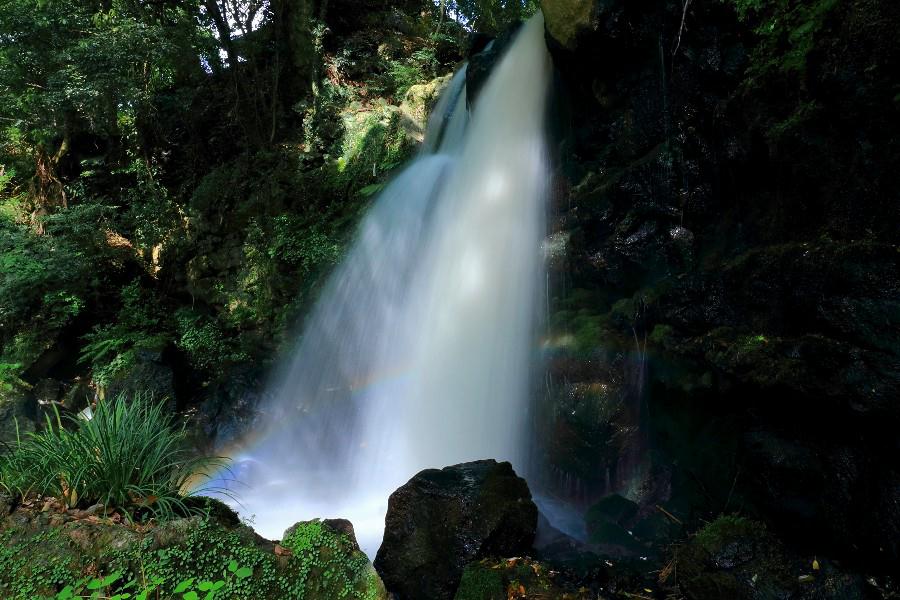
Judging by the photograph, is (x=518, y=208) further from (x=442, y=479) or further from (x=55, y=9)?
(x=55, y=9)

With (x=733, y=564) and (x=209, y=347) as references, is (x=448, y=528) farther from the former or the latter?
(x=209, y=347)

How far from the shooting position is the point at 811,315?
409 centimetres

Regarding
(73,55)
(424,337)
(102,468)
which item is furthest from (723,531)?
(73,55)

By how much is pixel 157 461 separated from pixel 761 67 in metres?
7.17

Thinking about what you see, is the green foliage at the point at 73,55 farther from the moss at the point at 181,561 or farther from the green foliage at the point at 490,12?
the moss at the point at 181,561

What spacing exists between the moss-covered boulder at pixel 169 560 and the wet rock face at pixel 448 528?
113 cm

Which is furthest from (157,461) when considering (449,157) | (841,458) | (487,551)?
(449,157)

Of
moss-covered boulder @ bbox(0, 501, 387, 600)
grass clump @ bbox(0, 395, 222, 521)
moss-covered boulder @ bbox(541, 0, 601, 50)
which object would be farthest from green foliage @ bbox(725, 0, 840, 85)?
grass clump @ bbox(0, 395, 222, 521)

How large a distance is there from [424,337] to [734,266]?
503cm

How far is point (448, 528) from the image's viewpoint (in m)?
4.43

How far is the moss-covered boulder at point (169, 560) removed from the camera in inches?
116

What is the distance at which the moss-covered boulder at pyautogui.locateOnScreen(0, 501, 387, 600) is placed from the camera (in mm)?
2938

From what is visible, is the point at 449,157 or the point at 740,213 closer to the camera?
the point at 740,213

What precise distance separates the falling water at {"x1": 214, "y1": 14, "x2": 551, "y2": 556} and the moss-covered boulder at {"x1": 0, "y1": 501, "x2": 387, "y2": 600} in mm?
2361
